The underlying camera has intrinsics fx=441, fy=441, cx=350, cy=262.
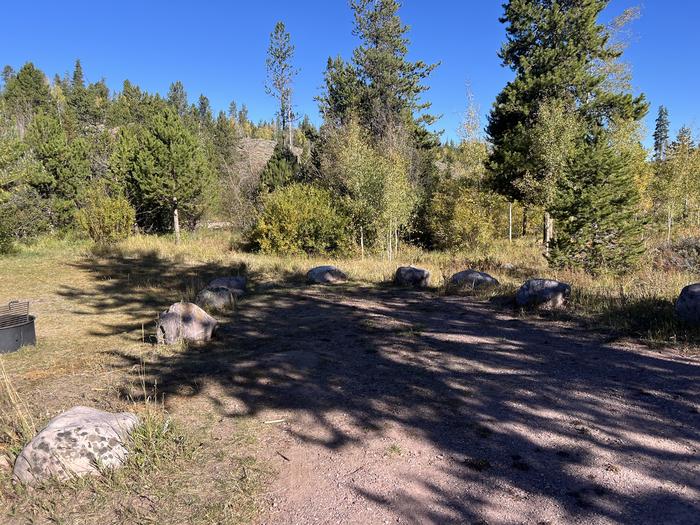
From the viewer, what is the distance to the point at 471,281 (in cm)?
895

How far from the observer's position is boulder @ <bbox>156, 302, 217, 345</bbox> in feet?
19.5

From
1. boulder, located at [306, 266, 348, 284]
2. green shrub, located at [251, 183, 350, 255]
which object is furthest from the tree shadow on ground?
green shrub, located at [251, 183, 350, 255]

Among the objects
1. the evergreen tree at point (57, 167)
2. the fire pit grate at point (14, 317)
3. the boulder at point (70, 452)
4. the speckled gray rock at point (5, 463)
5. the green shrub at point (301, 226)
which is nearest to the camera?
the boulder at point (70, 452)

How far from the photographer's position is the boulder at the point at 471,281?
8.80m

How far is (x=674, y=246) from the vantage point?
1515 cm

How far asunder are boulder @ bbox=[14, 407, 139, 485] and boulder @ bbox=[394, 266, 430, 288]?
7.40 metres

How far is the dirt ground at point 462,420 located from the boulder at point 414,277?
3.59 metres

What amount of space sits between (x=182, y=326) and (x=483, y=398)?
4068 millimetres

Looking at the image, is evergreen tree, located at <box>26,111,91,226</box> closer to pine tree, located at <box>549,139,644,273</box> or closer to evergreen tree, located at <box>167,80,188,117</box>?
pine tree, located at <box>549,139,644,273</box>

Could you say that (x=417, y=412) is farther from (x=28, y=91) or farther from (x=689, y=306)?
(x=28, y=91)

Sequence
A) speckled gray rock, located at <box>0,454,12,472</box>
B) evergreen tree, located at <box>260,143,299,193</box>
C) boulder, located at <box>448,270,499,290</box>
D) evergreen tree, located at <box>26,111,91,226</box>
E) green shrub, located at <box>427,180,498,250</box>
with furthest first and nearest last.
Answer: evergreen tree, located at <box>260,143,299,193</box>, evergreen tree, located at <box>26,111,91,226</box>, green shrub, located at <box>427,180,498,250</box>, boulder, located at <box>448,270,499,290</box>, speckled gray rock, located at <box>0,454,12,472</box>

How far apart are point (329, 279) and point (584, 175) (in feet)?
21.9

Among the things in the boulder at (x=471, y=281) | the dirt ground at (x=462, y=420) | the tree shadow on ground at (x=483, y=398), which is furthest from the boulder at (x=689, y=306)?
the boulder at (x=471, y=281)

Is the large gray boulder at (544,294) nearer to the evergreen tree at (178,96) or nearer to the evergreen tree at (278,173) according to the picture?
the evergreen tree at (278,173)
